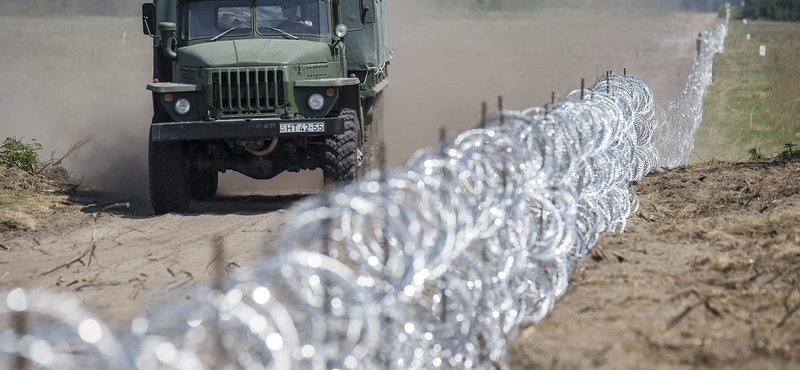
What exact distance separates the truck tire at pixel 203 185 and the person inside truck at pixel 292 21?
2035mm

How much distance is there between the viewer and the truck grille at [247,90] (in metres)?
10.8

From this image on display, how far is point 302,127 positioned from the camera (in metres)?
10.6

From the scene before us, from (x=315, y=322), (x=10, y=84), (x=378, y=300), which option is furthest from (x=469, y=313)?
(x=10, y=84)

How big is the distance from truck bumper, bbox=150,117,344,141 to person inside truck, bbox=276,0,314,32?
1.63 metres

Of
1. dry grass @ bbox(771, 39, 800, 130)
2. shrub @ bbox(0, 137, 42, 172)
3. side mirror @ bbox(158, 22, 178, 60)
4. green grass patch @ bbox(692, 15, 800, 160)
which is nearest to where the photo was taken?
side mirror @ bbox(158, 22, 178, 60)

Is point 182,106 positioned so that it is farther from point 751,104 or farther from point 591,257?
point 751,104

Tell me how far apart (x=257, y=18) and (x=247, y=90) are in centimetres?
130

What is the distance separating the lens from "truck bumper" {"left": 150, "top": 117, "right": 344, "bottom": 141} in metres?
10.5

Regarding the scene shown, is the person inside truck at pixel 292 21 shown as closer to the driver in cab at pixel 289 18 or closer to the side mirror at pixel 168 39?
the driver in cab at pixel 289 18

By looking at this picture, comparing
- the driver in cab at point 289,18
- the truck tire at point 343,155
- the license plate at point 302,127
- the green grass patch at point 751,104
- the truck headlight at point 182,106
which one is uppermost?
the driver in cab at point 289,18

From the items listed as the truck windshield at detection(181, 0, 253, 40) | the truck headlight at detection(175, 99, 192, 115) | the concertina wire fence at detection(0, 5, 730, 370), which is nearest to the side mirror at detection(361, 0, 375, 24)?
the truck windshield at detection(181, 0, 253, 40)

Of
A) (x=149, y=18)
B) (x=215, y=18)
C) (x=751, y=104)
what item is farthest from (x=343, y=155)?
(x=751, y=104)

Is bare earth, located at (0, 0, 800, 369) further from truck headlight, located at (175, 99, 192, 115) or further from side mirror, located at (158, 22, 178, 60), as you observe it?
side mirror, located at (158, 22, 178, 60)

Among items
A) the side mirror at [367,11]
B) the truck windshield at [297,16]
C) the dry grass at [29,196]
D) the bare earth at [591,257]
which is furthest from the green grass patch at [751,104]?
the dry grass at [29,196]
